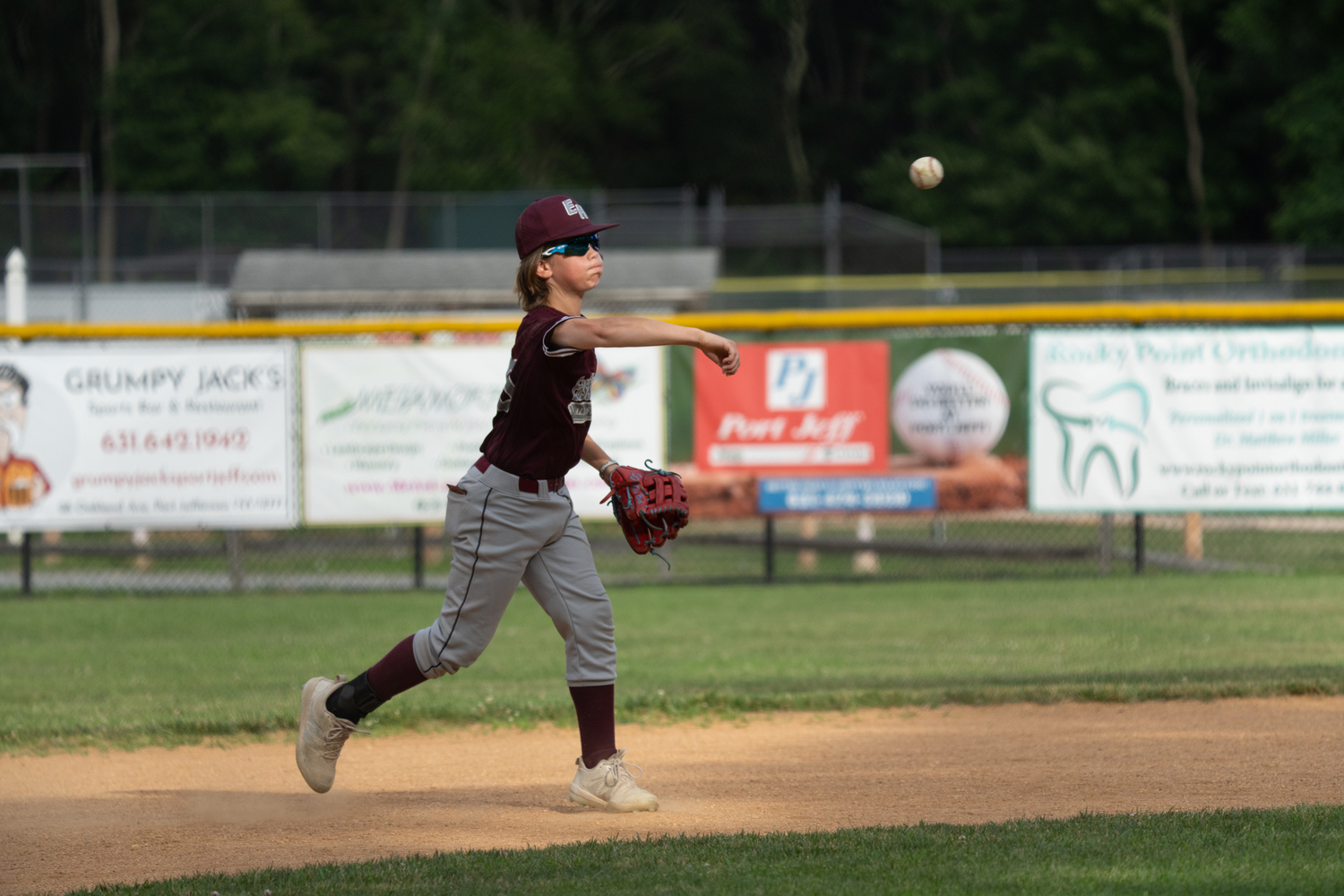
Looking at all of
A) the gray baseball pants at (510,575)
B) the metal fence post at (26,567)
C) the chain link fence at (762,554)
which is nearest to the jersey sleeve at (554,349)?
the gray baseball pants at (510,575)

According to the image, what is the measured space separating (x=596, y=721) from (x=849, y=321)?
5.96m

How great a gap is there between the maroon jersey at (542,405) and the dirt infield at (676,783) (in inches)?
46.8

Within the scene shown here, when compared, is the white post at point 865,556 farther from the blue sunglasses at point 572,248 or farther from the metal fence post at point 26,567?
the blue sunglasses at point 572,248

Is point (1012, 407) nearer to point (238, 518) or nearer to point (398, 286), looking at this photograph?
point (238, 518)

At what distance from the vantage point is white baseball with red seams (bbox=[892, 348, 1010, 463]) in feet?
33.1

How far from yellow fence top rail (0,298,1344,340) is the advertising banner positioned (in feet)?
0.73

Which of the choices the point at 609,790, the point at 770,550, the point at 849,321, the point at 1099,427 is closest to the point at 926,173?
the point at 609,790

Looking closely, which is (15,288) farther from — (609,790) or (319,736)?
(609,790)

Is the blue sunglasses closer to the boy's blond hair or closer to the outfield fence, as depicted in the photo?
the boy's blond hair

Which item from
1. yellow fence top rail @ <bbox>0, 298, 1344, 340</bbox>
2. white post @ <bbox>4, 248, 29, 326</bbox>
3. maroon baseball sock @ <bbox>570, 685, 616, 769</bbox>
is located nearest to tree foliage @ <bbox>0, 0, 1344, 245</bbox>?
yellow fence top rail @ <bbox>0, 298, 1344, 340</bbox>

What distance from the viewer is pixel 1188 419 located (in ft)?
32.3

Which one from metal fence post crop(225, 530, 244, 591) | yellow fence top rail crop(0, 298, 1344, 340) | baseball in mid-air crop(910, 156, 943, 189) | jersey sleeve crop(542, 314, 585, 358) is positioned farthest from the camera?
metal fence post crop(225, 530, 244, 591)

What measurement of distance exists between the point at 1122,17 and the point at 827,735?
35.1 m

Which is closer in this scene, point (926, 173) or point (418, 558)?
point (926, 173)
